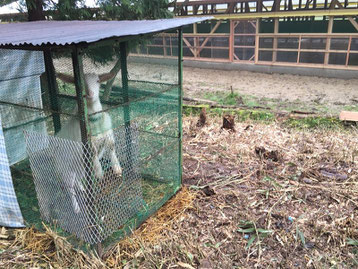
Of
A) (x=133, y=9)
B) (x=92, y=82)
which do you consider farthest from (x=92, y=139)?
(x=133, y=9)

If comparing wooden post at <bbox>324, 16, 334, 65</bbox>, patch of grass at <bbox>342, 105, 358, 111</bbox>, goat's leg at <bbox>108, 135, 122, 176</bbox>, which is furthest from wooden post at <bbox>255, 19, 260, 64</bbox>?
goat's leg at <bbox>108, 135, 122, 176</bbox>

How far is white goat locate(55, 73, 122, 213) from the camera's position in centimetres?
303

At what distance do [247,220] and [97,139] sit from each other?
6.54ft

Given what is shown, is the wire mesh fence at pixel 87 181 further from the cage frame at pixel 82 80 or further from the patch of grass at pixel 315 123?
the patch of grass at pixel 315 123

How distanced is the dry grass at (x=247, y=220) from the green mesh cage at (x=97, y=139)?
0.25 meters

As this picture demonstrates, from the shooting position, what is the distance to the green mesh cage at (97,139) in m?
3.06

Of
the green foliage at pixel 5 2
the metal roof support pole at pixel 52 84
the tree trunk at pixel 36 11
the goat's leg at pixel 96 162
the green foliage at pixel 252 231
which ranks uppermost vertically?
the green foliage at pixel 5 2

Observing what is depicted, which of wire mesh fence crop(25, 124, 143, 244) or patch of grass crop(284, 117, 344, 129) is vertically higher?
wire mesh fence crop(25, 124, 143, 244)

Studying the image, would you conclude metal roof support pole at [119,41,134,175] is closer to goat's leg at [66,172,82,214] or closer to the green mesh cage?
the green mesh cage

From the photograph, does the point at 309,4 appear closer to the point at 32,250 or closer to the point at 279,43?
the point at 279,43

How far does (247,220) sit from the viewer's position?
3.87m

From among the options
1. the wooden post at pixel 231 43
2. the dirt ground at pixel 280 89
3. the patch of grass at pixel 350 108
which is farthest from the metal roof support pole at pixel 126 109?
the wooden post at pixel 231 43

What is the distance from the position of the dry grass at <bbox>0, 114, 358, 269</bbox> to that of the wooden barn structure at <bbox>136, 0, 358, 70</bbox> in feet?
27.3

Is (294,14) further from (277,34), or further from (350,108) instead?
(350,108)
